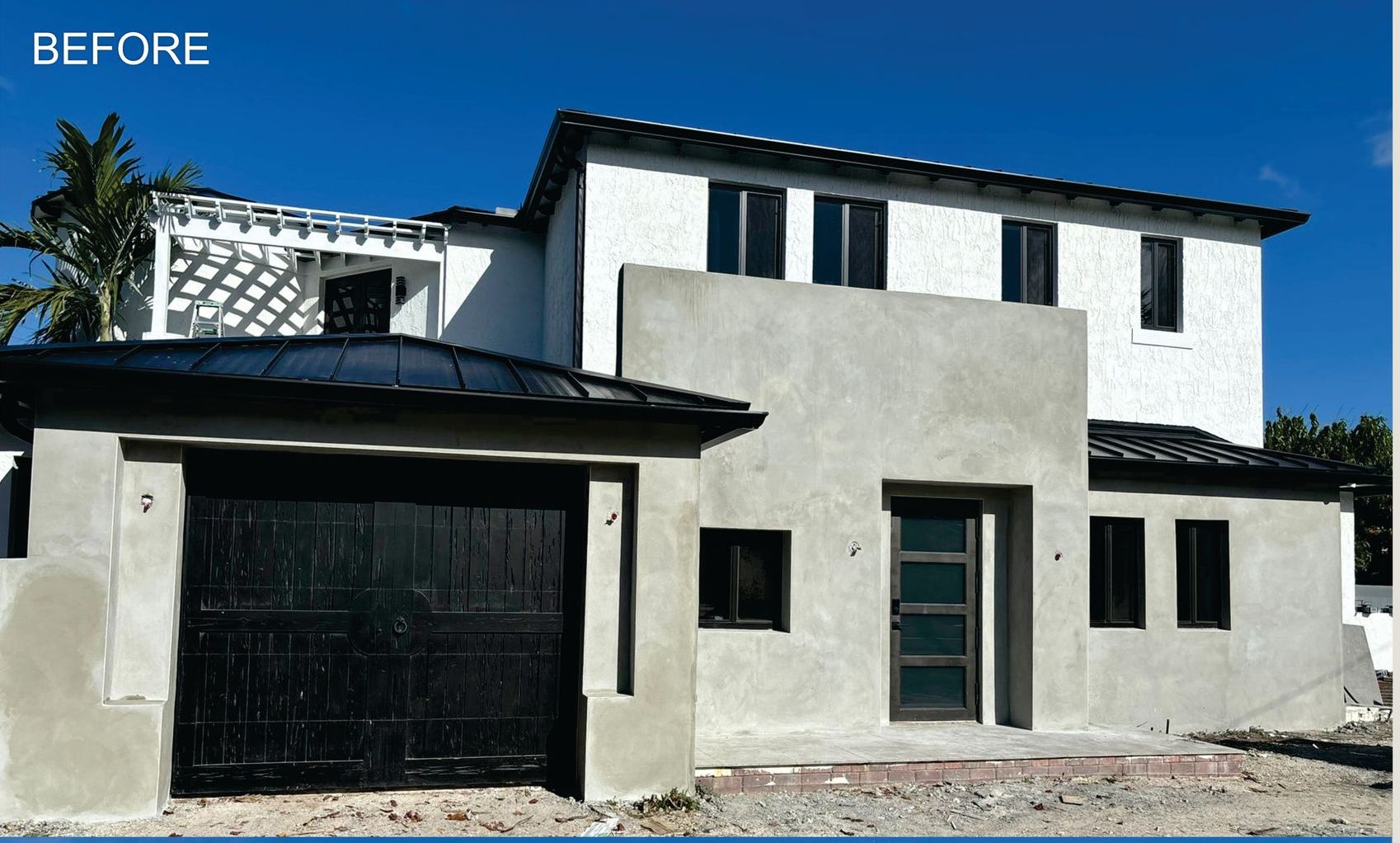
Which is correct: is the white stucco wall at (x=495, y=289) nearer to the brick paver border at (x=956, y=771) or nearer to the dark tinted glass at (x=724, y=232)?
the dark tinted glass at (x=724, y=232)

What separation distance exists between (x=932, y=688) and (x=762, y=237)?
6.26m

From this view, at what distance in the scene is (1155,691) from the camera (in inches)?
500

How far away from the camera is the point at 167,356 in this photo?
26.6 ft

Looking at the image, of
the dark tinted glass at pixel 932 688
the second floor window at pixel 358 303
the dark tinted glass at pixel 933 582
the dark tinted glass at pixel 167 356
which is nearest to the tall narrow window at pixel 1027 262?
the dark tinted glass at pixel 933 582

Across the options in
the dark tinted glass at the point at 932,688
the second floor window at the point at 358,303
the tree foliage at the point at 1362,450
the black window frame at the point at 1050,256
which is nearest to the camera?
the dark tinted glass at the point at 932,688

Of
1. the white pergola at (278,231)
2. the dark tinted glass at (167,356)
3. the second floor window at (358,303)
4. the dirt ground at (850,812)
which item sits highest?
the white pergola at (278,231)

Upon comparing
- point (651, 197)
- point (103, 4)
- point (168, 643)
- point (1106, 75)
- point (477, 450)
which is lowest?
point (168, 643)

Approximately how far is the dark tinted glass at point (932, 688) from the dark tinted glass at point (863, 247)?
18.5 ft

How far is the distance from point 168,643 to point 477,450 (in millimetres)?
2638

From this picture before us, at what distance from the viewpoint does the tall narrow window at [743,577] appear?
11.0m

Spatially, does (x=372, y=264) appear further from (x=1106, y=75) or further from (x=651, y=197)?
(x=1106, y=75)

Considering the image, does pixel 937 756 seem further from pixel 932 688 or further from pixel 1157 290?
pixel 1157 290

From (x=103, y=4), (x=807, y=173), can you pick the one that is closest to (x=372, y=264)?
(x=103, y=4)

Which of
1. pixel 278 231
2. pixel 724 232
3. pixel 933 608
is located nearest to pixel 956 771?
pixel 933 608
